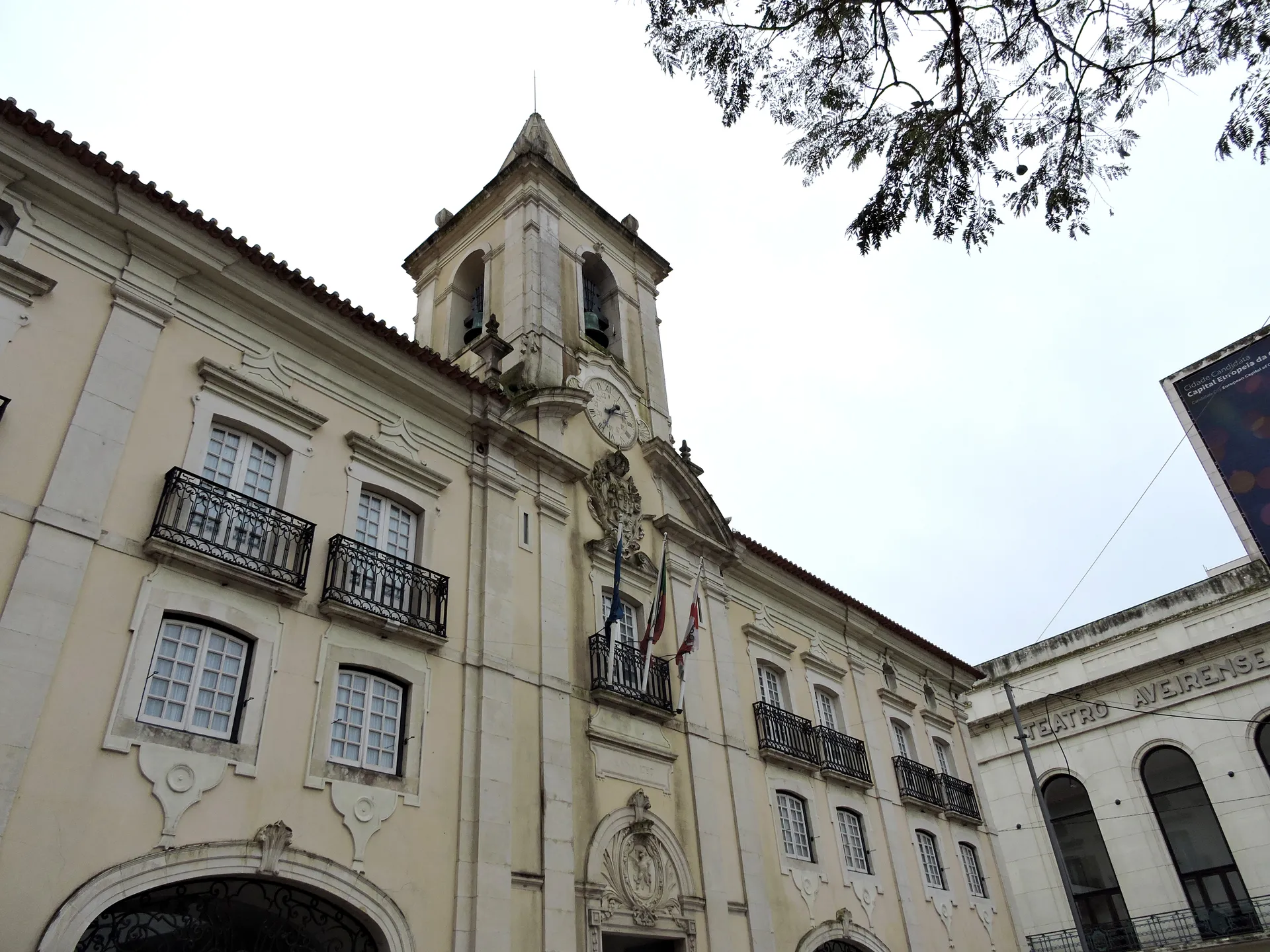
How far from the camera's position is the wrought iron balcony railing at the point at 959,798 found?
20016 mm

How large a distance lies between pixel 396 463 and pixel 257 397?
198 centimetres

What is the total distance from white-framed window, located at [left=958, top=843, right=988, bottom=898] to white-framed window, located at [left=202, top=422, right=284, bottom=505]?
53.8ft

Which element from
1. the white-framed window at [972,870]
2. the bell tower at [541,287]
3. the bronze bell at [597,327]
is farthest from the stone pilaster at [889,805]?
the bronze bell at [597,327]

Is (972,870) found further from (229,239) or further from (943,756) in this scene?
(229,239)

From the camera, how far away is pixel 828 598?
19.9 metres

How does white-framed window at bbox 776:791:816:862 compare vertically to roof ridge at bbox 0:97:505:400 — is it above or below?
below

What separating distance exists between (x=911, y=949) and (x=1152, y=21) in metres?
15.3

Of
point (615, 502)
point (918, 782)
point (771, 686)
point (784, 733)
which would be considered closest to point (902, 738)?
point (918, 782)

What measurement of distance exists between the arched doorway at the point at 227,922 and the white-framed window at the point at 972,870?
1455cm

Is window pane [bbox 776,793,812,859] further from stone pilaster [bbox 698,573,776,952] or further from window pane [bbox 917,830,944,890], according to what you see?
window pane [bbox 917,830,944,890]

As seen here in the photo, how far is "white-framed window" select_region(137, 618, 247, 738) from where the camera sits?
883 centimetres

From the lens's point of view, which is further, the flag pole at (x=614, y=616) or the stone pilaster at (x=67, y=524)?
the flag pole at (x=614, y=616)

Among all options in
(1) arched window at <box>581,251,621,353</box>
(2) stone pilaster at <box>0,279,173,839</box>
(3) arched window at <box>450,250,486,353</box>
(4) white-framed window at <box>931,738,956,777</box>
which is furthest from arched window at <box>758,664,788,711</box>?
(2) stone pilaster at <box>0,279,173,839</box>

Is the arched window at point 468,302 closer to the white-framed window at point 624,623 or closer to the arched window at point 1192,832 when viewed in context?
the white-framed window at point 624,623
